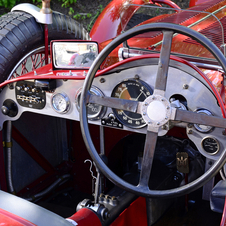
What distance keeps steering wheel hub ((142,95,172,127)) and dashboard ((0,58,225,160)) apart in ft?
0.37

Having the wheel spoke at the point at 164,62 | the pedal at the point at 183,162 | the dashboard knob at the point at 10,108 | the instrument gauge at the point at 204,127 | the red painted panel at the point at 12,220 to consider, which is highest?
the wheel spoke at the point at 164,62

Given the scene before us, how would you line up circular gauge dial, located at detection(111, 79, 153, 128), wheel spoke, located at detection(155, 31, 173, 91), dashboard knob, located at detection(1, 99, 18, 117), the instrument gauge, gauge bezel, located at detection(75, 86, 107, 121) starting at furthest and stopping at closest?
dashboard knob, located at detection(1, 99, 18, 117) < gauge bezel, located at detection(75, 86, 107, 121) < circular gauge dial, located at detection(111, 79, 153, 128) < the instrument gauge < wheel spoke, located at detection(155, 31, 173, 91)

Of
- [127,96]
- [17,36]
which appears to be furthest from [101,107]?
[17,36]

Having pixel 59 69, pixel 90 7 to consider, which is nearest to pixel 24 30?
pixel 59 69

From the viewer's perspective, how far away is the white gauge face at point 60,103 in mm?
1714

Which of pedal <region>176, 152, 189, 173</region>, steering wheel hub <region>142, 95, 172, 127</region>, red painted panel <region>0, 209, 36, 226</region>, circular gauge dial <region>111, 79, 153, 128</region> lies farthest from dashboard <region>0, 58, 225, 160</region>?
red painted panel <region>0, 209, 36, 226</region>

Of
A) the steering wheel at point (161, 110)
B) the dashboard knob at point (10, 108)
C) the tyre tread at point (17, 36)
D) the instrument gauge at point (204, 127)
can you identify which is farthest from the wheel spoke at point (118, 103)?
the tyre tread at point (17, 36)

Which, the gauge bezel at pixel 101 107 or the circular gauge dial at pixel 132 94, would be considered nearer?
the circular gauge dial at pixel 132 94

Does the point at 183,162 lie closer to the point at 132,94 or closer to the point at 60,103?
the point at 132,94

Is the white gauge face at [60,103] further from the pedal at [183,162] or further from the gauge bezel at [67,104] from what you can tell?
the pedal at [183,162]

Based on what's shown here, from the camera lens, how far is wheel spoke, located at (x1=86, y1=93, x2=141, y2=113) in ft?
4.37

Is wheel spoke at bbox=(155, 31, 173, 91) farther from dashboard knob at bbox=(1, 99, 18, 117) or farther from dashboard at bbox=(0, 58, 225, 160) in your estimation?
dashboard knob at bbox=(1, 99, 18, 117)

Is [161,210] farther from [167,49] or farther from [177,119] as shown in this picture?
[167,49]

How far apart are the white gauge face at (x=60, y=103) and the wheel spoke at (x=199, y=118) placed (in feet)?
2.25
